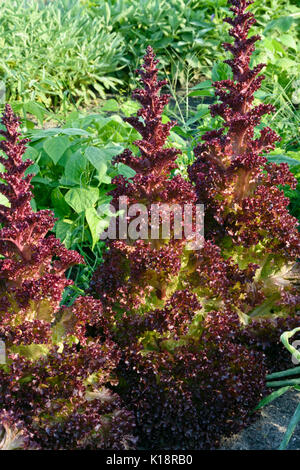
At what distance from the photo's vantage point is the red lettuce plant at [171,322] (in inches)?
91.8

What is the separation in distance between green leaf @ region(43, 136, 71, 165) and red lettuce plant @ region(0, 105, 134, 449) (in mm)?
1121

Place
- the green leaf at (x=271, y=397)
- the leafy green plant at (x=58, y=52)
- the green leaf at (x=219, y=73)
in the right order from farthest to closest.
A: the leafy green plant at (x=58, y=52)
the green leaf at (x=219, y=73)
the green leaf at (x=271, y=397)

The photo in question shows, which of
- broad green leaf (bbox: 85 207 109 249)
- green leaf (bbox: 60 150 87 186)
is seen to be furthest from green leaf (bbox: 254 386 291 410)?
green leaf (bbox: 60 150 87 186)

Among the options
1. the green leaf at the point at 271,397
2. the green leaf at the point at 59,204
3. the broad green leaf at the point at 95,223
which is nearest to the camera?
the green leaf at the point at 271,397

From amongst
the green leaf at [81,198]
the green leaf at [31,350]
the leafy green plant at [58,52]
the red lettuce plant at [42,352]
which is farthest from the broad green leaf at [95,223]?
the leafy green plant at [58,52]

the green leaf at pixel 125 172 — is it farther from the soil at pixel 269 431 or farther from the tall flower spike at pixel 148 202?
the soil at pixel 269 431

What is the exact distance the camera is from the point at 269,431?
2.43 meters

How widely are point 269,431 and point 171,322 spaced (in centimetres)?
57

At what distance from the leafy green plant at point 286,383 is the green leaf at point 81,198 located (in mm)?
1370

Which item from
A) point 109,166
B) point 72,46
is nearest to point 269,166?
point 109,166

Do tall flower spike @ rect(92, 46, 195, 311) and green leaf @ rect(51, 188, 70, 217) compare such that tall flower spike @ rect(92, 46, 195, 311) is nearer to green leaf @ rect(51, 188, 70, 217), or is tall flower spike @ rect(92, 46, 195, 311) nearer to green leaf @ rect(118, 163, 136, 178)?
green leaf @ rect(118, 163, 136, 178)

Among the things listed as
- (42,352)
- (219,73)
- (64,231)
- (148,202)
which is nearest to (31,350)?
(42,352)

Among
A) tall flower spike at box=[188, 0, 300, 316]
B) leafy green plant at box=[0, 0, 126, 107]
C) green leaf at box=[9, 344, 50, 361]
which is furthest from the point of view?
leafy green plant at box=[0, 0, 126, 107]

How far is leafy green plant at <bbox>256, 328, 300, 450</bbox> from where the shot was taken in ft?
7.49
